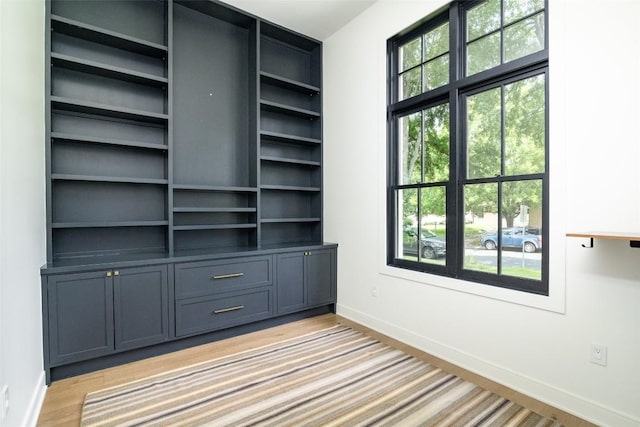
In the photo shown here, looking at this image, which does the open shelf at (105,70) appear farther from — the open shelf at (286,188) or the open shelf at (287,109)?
the open shelf at (286,188)

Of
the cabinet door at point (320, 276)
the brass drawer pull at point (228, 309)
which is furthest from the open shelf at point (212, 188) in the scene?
the brass drawer pull at point (228, 309)

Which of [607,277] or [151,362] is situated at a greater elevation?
[607,277]

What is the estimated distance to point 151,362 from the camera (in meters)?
2.51

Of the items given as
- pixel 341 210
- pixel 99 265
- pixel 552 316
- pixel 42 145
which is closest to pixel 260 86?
pixel 341 210

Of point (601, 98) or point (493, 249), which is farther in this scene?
point (493, 249)

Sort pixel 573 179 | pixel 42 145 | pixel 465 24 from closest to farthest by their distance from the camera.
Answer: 1. pixel 573 179
2. pixel 42 145
3. pixel 465 24

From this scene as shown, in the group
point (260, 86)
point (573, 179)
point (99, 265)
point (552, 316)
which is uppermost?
point (260, 86)

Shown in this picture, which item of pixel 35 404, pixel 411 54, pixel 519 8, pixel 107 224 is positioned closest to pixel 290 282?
pixel 107 224

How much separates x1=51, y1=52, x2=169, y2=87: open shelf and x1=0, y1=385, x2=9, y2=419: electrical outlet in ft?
7.09

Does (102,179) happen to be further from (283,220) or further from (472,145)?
(472,145)

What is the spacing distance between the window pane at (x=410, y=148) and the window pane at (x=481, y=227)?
1.72 feet

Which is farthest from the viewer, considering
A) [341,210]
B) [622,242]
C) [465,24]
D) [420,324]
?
[341,210]

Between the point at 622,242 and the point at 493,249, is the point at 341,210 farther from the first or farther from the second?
the point at 622,242

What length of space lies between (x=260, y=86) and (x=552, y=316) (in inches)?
128
